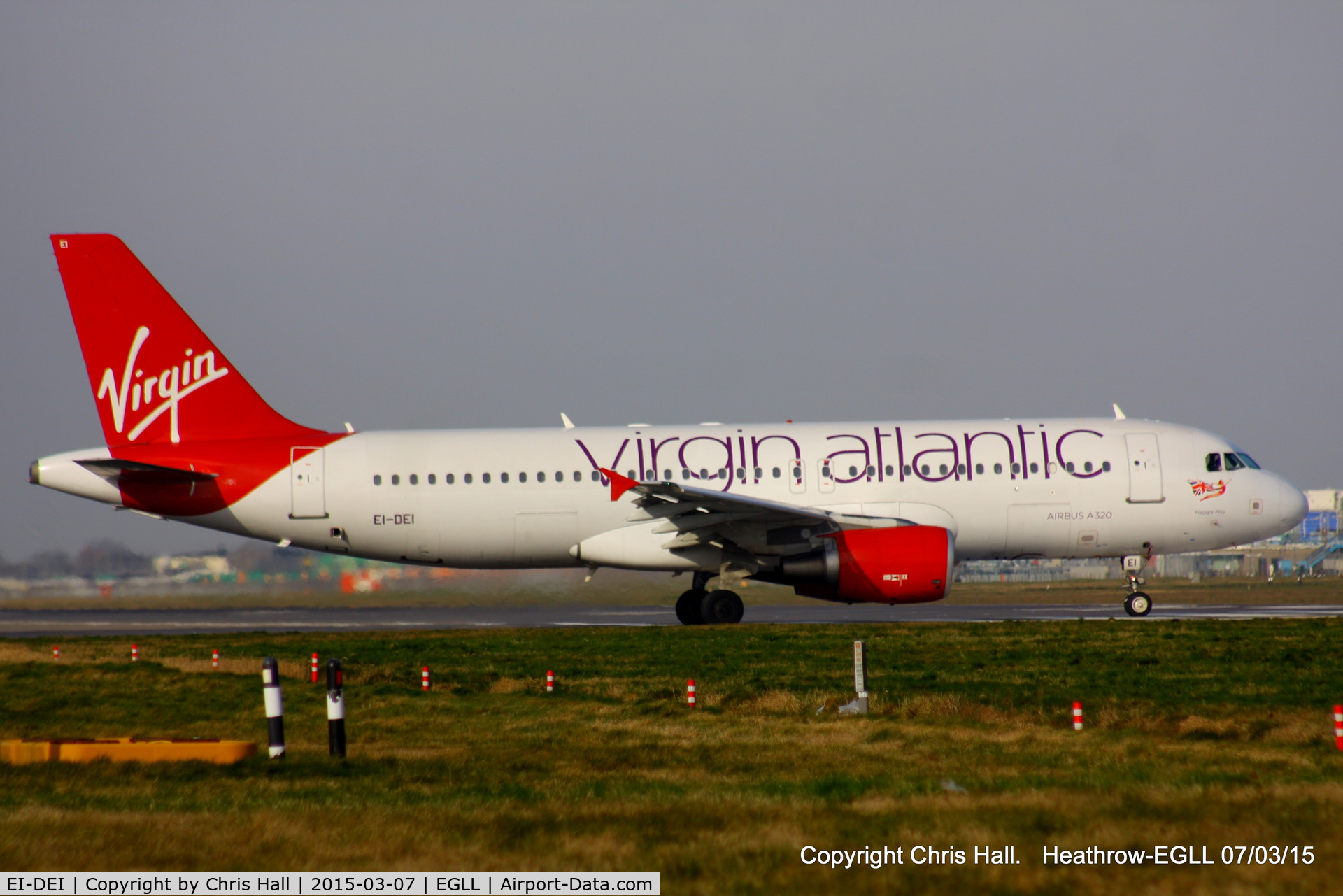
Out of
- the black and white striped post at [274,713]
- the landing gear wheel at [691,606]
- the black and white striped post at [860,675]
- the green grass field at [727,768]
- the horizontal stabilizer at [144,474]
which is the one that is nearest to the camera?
the green grass field at [727,768]

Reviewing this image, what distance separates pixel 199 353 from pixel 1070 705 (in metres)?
20.3

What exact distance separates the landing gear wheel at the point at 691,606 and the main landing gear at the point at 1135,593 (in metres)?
9.14

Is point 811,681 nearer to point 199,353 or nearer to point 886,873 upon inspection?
point 886,873

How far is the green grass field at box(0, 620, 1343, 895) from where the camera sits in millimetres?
7012

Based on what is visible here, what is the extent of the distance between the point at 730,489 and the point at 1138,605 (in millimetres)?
9113

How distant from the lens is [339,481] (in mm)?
26609

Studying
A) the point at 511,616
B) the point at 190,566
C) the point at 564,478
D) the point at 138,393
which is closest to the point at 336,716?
the point at 564,478

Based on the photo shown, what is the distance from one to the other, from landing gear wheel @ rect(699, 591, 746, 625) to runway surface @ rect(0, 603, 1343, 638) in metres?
0.70

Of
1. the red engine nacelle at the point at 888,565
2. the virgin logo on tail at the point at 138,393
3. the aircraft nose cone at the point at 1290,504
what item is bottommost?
the red engine nacelle at the point at 888,565

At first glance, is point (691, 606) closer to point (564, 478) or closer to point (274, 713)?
point (564, 478)

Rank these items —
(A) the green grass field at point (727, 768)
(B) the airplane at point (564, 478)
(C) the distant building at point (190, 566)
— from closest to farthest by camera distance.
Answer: (A) the green grass field at point (727, 768)
(B) the airplane at point (564, 478)
(C) the distant building at point (190, 566)

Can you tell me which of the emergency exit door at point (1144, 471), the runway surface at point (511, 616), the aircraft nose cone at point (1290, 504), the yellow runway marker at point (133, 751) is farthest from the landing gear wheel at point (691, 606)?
the yellow runway marker at point (133, 751)

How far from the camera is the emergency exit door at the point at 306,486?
26531 millimetres
